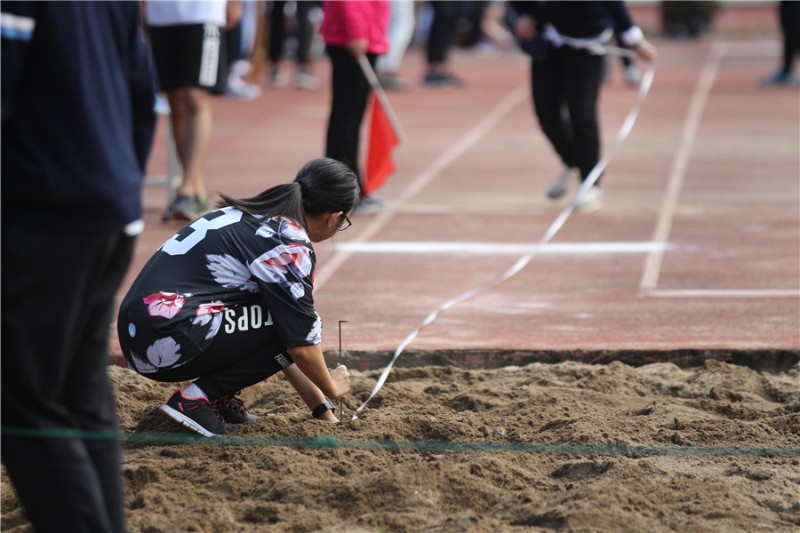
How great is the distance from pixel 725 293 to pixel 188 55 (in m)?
3.76

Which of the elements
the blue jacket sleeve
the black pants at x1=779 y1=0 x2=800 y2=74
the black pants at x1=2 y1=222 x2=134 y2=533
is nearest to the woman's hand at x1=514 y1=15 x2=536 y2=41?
the black pants at x1=2 y1=222 x2=134 y2=533

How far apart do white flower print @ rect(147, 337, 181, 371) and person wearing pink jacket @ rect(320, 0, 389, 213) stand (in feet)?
14.2

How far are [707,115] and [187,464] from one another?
10891 mm

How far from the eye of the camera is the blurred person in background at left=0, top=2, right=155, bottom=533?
297 centimetres

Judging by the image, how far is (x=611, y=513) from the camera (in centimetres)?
392

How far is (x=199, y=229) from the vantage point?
4.72m

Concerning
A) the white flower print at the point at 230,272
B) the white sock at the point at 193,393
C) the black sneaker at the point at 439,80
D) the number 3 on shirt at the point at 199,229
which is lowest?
the black sneaker at the point at 439,80

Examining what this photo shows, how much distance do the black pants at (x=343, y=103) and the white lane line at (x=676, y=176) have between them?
84.4 inches

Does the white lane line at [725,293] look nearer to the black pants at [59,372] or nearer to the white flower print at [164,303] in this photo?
the white flower print at [164,303]

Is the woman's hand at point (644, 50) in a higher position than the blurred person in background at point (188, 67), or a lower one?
higher

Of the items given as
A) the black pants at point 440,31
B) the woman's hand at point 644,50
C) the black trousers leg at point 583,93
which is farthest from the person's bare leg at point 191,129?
the black pants at point 440,31

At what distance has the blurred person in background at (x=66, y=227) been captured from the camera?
2969 millimetres

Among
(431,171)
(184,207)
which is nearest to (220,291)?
Result: (184,207)

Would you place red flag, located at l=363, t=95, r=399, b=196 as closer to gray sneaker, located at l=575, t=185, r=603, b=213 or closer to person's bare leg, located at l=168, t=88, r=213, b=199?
person's bare leg, located at l=168, t=88, r=213, b=199
